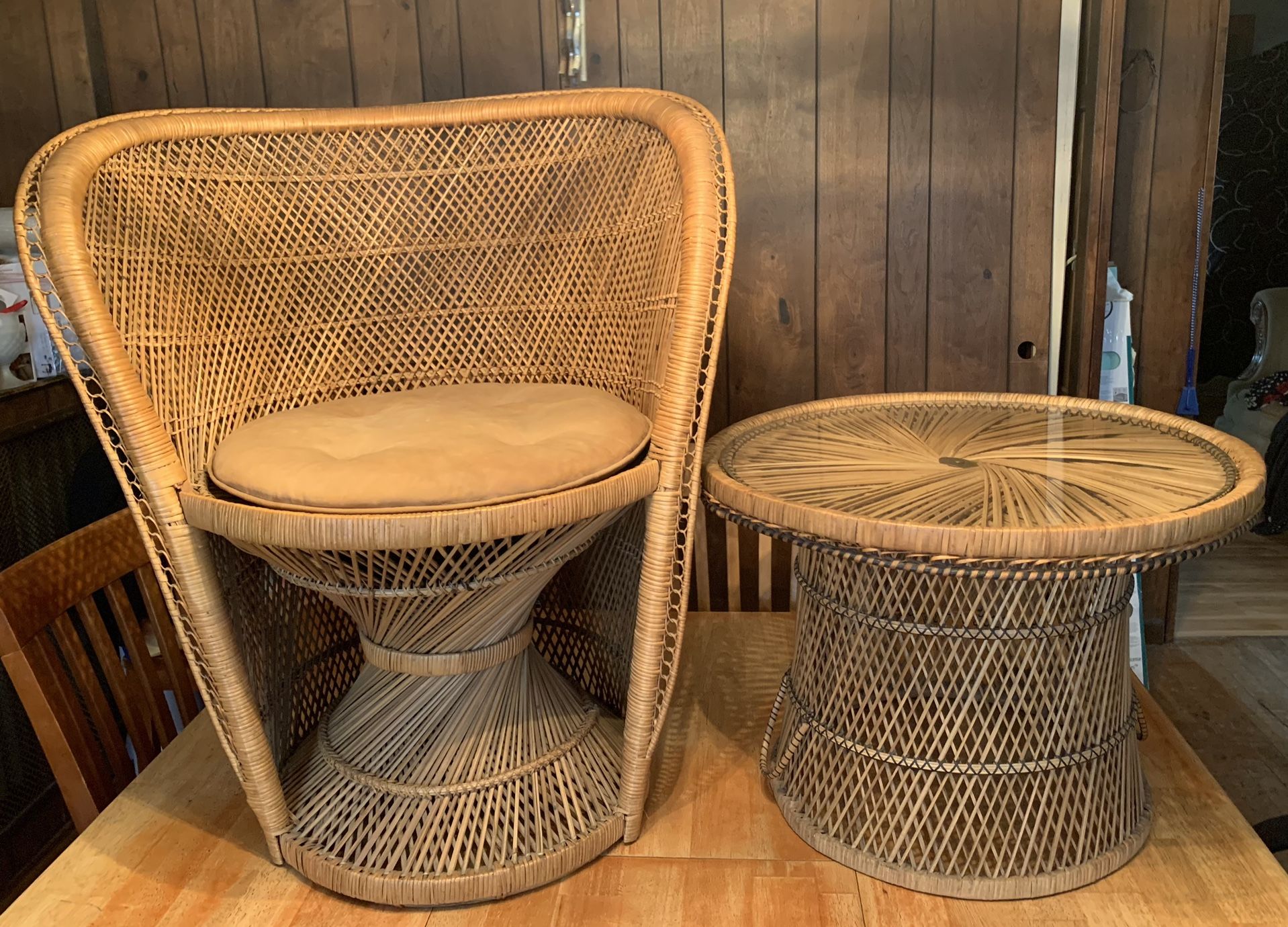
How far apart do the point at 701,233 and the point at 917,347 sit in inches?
34.9

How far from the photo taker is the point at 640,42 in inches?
72.2

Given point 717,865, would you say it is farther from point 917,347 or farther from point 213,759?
point 917,347

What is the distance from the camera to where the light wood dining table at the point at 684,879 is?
1163 mm

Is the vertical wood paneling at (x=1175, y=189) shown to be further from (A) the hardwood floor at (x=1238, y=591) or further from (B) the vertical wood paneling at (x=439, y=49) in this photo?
(B) the vertical wood paneling at (x=439, y=49)

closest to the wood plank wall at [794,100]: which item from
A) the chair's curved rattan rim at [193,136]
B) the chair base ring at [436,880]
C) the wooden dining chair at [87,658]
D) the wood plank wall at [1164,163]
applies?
the wood plank wall at [1164,163]

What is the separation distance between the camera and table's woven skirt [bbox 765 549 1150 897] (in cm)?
118

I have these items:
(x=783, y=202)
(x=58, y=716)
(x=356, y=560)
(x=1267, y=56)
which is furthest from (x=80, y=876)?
(x=1267, y=56)

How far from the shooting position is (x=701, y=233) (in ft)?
3.88

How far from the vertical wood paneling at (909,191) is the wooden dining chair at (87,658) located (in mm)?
1317

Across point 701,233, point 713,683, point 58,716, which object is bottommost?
point 713,683

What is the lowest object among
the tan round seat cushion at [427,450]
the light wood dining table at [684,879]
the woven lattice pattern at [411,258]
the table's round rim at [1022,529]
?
the light wood dining table at [684,879]

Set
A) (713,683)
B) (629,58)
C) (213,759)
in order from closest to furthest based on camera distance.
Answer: (213,759) < (713,683) < (629,58)

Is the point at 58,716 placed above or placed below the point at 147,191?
below

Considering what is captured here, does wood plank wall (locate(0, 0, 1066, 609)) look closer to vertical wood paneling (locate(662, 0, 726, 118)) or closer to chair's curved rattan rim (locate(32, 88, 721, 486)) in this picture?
vertical wood paneling (locate(662, 0, 726, 118))
